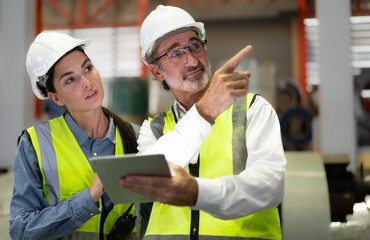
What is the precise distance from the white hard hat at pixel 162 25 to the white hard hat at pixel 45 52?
39 centimetres

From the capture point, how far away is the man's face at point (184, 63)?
1.79m


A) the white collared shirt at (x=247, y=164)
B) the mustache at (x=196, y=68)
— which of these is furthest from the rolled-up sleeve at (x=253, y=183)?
the mustache at (x=196, y=68)

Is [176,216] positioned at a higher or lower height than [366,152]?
higher

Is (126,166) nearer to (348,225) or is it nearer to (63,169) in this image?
(63,169)

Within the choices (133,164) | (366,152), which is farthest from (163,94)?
(133,164)

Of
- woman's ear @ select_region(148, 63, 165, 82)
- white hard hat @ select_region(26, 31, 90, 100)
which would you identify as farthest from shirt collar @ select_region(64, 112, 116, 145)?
woman's ear @ select_region(148, 63, 165, 82)

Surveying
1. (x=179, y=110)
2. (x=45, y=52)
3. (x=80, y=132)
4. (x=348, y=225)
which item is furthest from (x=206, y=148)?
(x=348, y=225)

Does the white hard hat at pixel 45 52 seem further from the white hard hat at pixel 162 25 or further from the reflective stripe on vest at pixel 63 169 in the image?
the white hard hat at pixel 162 25

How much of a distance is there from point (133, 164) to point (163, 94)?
3.18 m

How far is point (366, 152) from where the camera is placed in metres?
3.96

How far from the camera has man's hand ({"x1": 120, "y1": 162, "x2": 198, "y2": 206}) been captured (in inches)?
50.1

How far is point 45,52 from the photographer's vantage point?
2006 mm

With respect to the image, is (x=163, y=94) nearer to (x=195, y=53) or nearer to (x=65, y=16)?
(x=195, y=53)

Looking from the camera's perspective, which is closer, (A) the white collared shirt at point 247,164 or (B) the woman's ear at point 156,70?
(A) the white collared shirt at point 247,164
